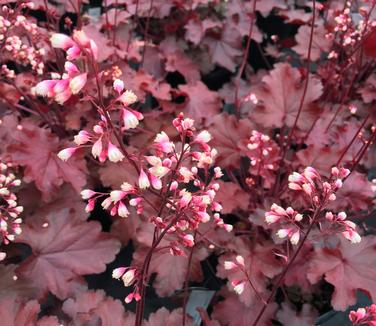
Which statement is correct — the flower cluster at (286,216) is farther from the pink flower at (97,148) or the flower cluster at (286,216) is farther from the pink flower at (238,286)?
the pink flower at (97,148)

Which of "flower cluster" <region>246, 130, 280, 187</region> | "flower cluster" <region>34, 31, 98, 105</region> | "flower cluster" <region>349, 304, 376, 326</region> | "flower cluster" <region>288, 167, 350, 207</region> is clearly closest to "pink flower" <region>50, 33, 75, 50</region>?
"flower cluster" <region>34, 31, 98, 105</region>

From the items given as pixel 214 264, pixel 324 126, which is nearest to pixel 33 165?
pixel 214 264

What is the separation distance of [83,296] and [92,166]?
2.23ft

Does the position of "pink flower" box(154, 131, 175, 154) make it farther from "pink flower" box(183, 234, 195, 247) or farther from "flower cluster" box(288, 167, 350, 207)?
"flower cluster" box(288, 167, 350, 207)

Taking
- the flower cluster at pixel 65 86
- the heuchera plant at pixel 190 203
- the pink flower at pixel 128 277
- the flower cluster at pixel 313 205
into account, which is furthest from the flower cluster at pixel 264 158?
the flower cluster at pixel 65 86

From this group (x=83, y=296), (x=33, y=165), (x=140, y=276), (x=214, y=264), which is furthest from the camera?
(x=214, y=264)

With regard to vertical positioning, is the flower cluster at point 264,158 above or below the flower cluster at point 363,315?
below

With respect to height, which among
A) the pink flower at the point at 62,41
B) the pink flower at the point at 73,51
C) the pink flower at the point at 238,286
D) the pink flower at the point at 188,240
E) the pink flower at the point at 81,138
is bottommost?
the pink flower at the point at 238,286

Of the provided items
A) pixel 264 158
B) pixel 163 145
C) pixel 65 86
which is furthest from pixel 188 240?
pixel 264 158

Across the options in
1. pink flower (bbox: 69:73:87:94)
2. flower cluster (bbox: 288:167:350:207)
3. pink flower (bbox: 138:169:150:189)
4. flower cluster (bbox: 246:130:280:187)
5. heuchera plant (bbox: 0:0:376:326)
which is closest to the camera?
pink flower (bbox: 69:73:87:94)

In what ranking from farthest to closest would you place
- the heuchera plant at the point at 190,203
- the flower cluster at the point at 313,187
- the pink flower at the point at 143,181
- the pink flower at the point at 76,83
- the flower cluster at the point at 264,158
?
the flower cluster at the point at 264,158, the heuchera plant at the point at 190,203, the flower cluster at the point at 313,187, the pink flower at the point at 143,181, the pink flower at the point at 76,83

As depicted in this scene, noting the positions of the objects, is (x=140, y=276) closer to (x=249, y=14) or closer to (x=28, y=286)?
(x=28, y=286)

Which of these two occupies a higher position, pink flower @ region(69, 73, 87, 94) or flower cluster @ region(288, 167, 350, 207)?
pink flower @ region(69, 73, 87, 94)

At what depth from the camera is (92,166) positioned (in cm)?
182
